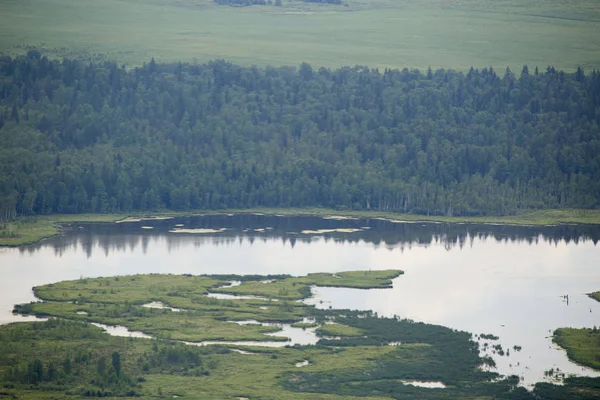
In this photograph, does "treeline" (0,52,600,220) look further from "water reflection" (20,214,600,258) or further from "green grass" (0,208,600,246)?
"water reflection" (20,214,600,258)

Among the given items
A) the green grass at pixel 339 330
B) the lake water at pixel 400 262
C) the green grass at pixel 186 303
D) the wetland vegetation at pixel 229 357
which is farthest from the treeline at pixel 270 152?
the green grass at pixel 339 330

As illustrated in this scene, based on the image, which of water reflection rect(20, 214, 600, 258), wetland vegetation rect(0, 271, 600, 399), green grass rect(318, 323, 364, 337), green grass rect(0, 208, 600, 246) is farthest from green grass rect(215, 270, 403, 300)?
green grass rect(0, 208, 600, 246)

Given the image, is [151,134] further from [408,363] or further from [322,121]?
[408,363]

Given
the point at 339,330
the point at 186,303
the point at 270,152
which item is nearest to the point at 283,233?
the point at 270,152

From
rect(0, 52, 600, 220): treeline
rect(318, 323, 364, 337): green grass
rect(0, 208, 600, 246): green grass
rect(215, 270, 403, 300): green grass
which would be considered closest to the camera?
rect(318, 323, 364, 337): green grass

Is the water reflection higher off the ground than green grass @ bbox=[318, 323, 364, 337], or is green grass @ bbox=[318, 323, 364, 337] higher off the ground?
the water reflection
